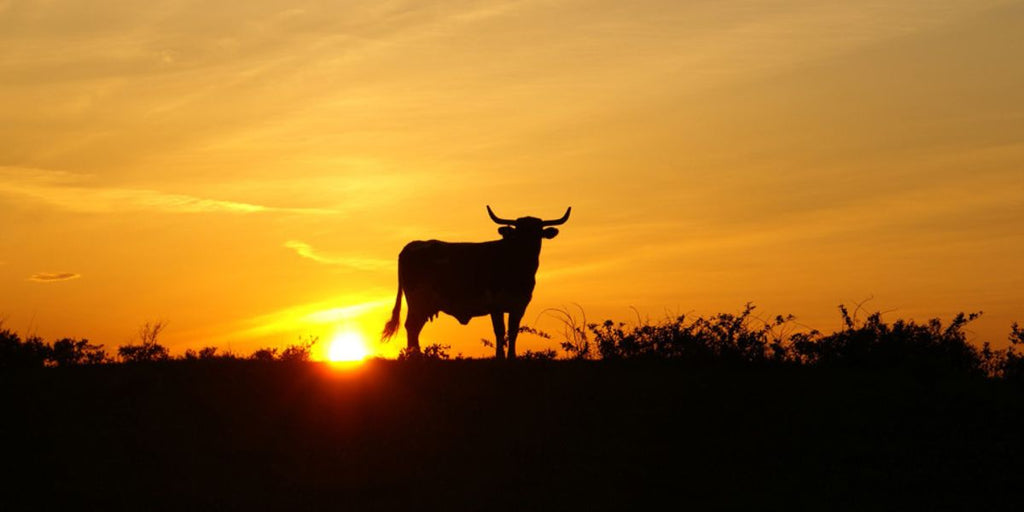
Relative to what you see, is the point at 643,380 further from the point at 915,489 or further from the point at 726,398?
the point at 915,489

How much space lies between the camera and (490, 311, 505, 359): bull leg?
22.2m

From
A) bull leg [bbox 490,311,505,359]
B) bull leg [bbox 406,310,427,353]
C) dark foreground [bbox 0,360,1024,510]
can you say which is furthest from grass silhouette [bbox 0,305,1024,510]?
bull leg [bbox 406,310,427,353]

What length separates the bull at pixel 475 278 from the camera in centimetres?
2303

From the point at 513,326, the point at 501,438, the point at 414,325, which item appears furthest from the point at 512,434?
the point at 414,325

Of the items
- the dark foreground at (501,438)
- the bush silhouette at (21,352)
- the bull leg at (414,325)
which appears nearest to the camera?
the dark foreground at (501,438)

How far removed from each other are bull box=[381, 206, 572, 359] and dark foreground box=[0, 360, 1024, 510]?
4.64 meters

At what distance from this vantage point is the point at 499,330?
22688mm

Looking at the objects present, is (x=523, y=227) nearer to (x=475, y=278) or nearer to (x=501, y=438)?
(x=475, y=278)

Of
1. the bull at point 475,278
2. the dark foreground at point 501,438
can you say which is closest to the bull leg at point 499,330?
the bull at point 475,278

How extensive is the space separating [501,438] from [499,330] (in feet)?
23.5

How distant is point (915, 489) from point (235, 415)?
27.8 ft

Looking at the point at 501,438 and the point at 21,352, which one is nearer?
the point at 501,438

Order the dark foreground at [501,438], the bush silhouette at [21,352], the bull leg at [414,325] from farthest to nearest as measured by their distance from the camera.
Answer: the bull leg at [414,325] < the bush silhouette at [21,352] < the dark foreground at [501,438]

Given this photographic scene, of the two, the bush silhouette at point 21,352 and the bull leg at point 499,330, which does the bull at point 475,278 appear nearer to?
the bull leg at point 499,330
